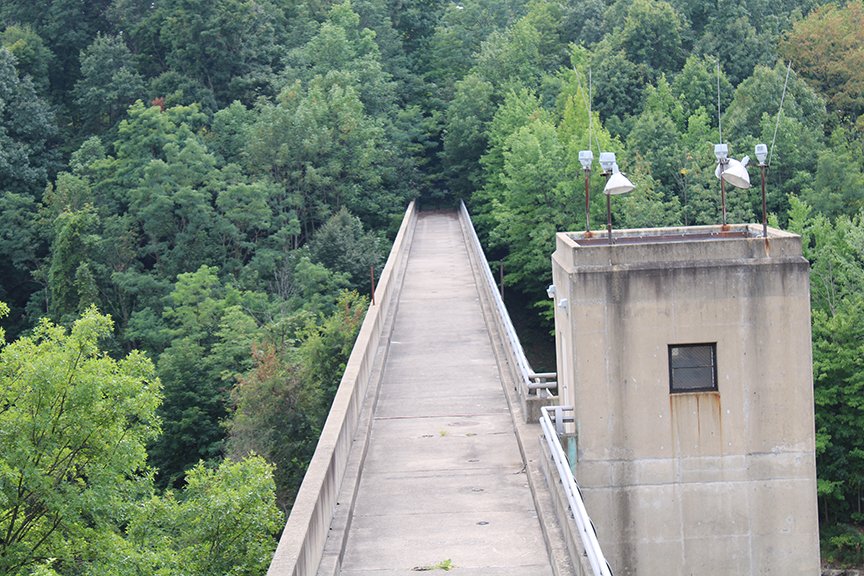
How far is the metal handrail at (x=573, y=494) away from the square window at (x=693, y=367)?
1.59 m

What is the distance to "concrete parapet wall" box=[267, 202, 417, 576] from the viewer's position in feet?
40.5

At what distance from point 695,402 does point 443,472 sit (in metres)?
3.72

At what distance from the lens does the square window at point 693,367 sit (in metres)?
17.0

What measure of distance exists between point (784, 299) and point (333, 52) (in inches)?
2165

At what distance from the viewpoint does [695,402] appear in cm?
1691

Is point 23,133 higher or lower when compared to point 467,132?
higher

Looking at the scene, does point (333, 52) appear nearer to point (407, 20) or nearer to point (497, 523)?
point (407, 20)

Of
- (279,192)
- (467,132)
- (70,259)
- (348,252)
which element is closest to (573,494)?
(348,252)

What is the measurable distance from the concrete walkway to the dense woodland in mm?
3836

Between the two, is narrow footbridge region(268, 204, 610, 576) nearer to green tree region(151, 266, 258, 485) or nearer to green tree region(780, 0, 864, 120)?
green tree region(151, 266, 258, 485)

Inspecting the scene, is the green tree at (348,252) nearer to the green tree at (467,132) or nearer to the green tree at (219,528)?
the green tree at (467,132)

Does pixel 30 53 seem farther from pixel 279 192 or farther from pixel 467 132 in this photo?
pixel 467 132

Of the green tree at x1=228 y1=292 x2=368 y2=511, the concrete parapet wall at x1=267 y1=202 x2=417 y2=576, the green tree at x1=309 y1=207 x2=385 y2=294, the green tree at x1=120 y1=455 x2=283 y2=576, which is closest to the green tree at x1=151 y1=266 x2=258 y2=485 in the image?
the green tree at x1=228 y1=292 x2=368 y2=511

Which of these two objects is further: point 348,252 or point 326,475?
point 348,252
